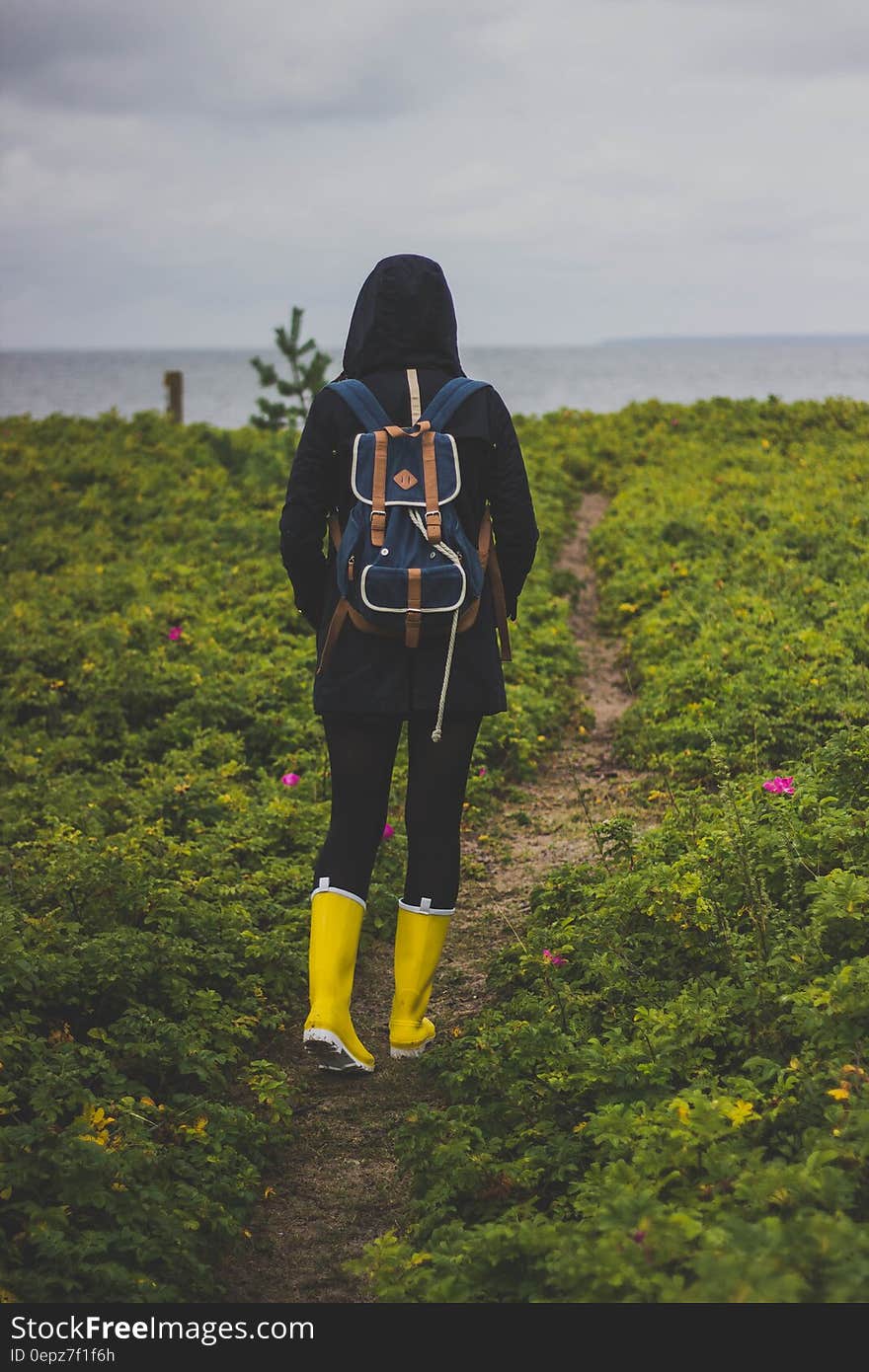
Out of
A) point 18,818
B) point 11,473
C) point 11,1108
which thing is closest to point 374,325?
point 11,1108

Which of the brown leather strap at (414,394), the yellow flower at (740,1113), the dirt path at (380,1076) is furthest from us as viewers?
the brown leather strap at (414,394)

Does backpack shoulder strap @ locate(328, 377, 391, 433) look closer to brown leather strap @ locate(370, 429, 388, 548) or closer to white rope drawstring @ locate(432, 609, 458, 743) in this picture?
brown leather strap @ locate(370, 429, 388, 548)

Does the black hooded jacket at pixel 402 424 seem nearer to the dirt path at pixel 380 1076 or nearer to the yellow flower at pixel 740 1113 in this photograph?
the dirt path at pixel 380 1076

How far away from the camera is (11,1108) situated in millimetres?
3330

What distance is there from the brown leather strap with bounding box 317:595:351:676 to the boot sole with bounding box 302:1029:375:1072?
115cm

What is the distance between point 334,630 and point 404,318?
0.99 meters

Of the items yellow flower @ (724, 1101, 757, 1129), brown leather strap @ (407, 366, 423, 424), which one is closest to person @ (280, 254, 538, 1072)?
brown leather strap @ (407, 366, 423, 424)

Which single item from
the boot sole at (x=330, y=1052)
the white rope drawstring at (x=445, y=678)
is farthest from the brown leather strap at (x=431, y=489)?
the boot sole at (x=330, y=1052)

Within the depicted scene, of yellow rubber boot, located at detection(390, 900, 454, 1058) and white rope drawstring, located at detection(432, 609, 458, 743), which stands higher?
white rope drawstring, located at detection(432, 609, 458, 743)

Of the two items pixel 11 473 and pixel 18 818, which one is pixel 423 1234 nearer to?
pixel 18 818

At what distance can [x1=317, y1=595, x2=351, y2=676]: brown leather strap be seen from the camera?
3.85m

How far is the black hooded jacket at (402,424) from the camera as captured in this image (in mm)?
3822

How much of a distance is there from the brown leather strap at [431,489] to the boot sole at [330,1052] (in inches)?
63.0

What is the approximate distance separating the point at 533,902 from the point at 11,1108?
2.45m
